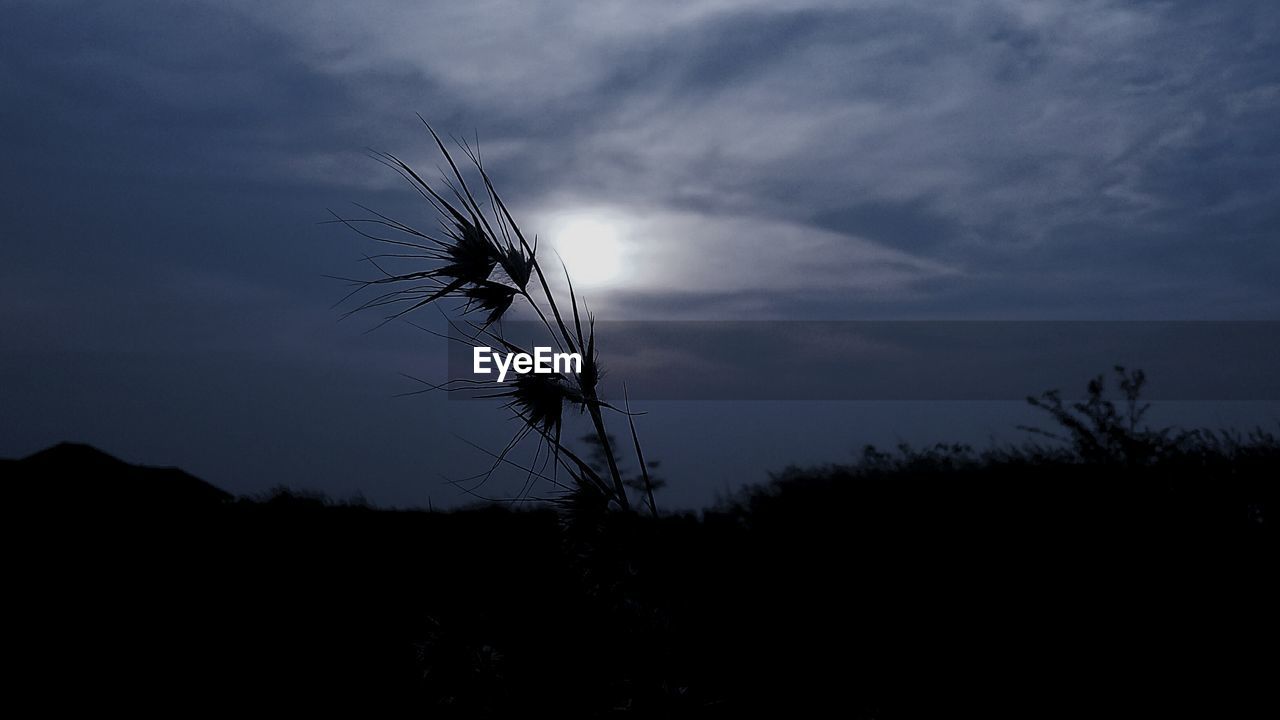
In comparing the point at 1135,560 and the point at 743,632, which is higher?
the point at 1135,560

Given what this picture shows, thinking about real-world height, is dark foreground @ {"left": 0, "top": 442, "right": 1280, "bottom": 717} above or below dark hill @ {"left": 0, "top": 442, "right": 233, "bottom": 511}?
below

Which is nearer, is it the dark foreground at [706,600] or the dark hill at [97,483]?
the dark foreground at [706,600]

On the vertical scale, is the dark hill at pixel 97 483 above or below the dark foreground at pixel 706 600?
above

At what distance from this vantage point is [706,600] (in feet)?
22.1

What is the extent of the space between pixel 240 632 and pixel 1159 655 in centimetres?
860

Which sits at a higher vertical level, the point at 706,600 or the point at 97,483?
the point at 97,483

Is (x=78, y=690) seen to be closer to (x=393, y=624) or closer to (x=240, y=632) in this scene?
(x=240, y=632)

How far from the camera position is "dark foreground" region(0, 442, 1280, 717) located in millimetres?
4699

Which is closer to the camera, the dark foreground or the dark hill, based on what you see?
the dark foreground

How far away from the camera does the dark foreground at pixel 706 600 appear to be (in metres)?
4.70

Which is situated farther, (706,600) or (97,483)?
(97,483)

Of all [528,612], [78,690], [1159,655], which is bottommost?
[78,690]

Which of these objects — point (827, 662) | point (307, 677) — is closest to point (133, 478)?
point (307, 677)

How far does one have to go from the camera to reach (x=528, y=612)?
8.98 meters
